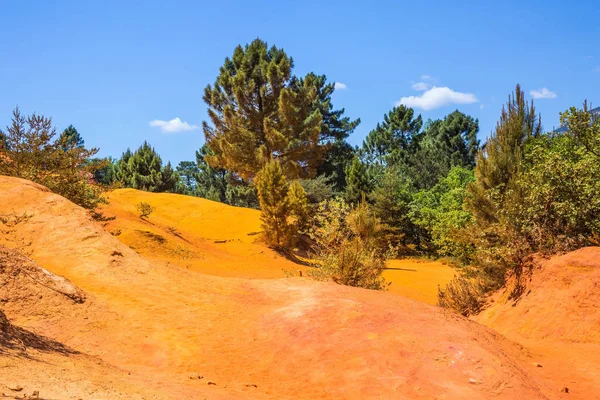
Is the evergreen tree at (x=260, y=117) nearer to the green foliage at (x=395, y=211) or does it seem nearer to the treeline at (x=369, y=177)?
the treeline at (x=369, y=177)

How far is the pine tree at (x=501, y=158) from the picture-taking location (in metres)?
19.7

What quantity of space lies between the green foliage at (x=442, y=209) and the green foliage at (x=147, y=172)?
2292cm

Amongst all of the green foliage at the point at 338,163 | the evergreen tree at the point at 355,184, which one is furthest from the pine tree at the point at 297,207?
the green foliage at the point at 338,163

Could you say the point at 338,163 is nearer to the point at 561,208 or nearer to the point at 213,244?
the point at 213,244

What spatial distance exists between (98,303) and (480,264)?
945 cm

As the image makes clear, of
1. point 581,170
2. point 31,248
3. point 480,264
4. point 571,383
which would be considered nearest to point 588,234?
point 581,170

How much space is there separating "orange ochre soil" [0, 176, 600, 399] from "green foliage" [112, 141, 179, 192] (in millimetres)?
30582

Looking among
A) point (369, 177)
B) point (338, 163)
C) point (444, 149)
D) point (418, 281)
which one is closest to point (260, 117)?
point (369, 177)

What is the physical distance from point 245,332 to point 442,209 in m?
24.9

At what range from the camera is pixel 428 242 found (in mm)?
33656

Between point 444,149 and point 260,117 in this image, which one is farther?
point 444,149

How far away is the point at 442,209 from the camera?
30.8 m

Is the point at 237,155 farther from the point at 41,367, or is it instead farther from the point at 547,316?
the point at 41,367

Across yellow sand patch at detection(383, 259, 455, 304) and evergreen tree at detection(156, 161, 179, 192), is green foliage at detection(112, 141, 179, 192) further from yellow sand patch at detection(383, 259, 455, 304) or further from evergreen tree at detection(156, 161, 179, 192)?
yellow sand patch at detection(383, 259, 455, 304)
